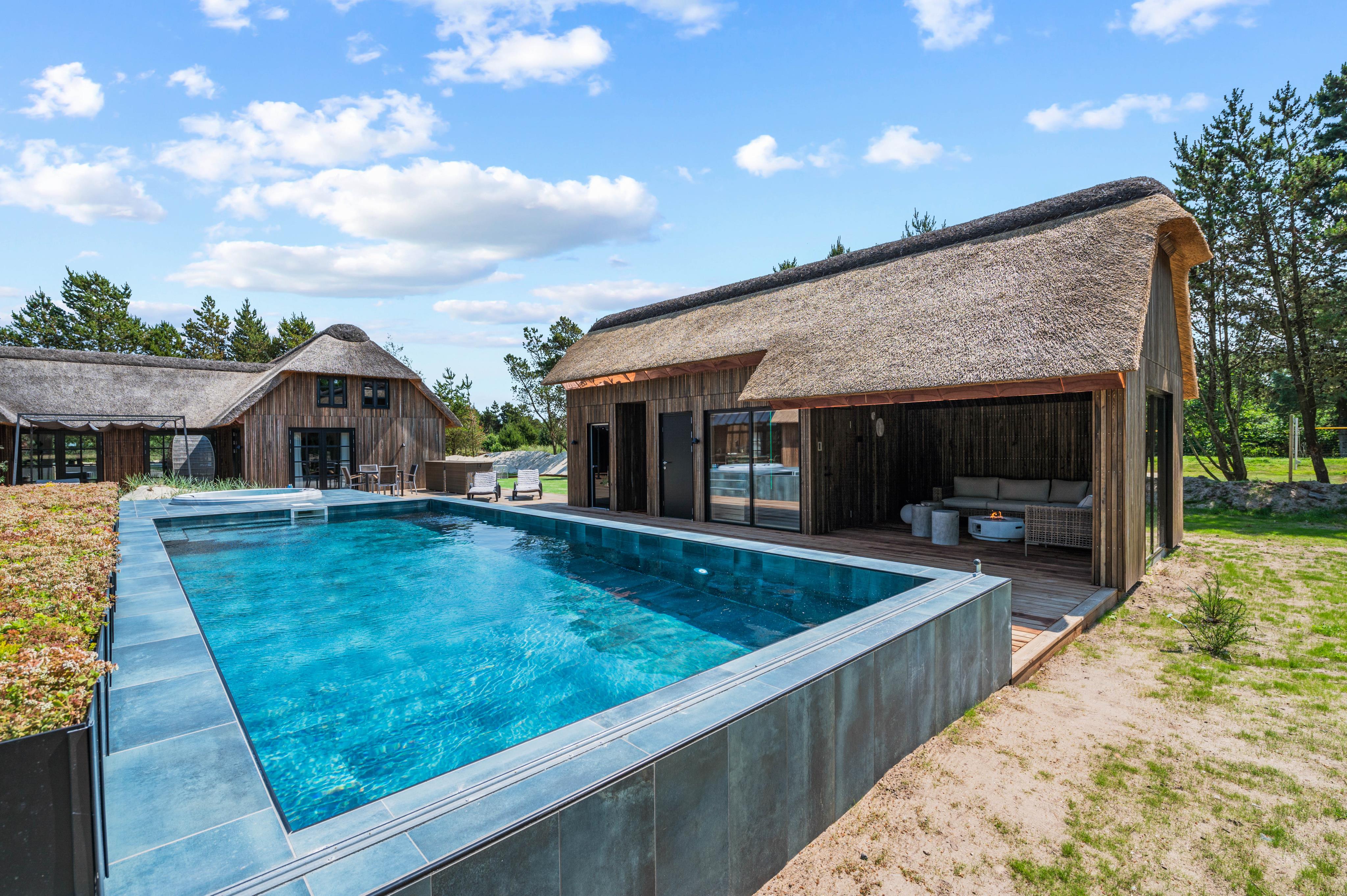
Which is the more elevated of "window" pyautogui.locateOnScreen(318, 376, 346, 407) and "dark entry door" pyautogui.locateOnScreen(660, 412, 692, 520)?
"window" pyautogui.locateOnScreen(318, 376, 346, 407)

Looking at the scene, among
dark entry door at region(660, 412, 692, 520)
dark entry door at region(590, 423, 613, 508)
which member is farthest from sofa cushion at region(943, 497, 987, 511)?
dark entry door at region(590, 423, 613, 508)

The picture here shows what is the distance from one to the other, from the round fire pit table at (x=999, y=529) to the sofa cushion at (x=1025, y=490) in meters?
1.76

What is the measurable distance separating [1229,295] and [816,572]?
15.0 meters

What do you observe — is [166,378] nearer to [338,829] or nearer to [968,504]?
[968,504]

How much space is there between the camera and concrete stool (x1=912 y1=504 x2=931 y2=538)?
944 centimetres

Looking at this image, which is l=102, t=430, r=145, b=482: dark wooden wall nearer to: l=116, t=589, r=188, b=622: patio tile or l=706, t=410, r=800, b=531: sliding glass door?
l=706, t=410, r=800, b=531: sliding glass door

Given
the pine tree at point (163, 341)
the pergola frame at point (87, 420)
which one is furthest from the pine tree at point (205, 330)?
the pergola frame at point (87, 420)

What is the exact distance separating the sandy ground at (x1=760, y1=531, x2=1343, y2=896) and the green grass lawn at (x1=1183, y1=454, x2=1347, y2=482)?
17.1 m

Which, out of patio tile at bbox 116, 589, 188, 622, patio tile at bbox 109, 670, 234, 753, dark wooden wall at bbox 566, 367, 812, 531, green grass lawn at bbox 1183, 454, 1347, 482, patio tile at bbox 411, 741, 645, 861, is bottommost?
green grass lawn at bbox 1183, 454, 1347, 482

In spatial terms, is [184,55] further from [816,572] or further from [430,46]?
[816,572]

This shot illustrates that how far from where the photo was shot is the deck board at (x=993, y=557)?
571 centimetres

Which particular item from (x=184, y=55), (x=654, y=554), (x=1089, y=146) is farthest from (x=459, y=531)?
(x=1089, y=146)

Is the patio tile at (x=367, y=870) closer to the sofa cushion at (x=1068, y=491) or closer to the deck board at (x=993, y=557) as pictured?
the deck board at (x=993, y=557)

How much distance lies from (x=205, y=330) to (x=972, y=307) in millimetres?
41180
